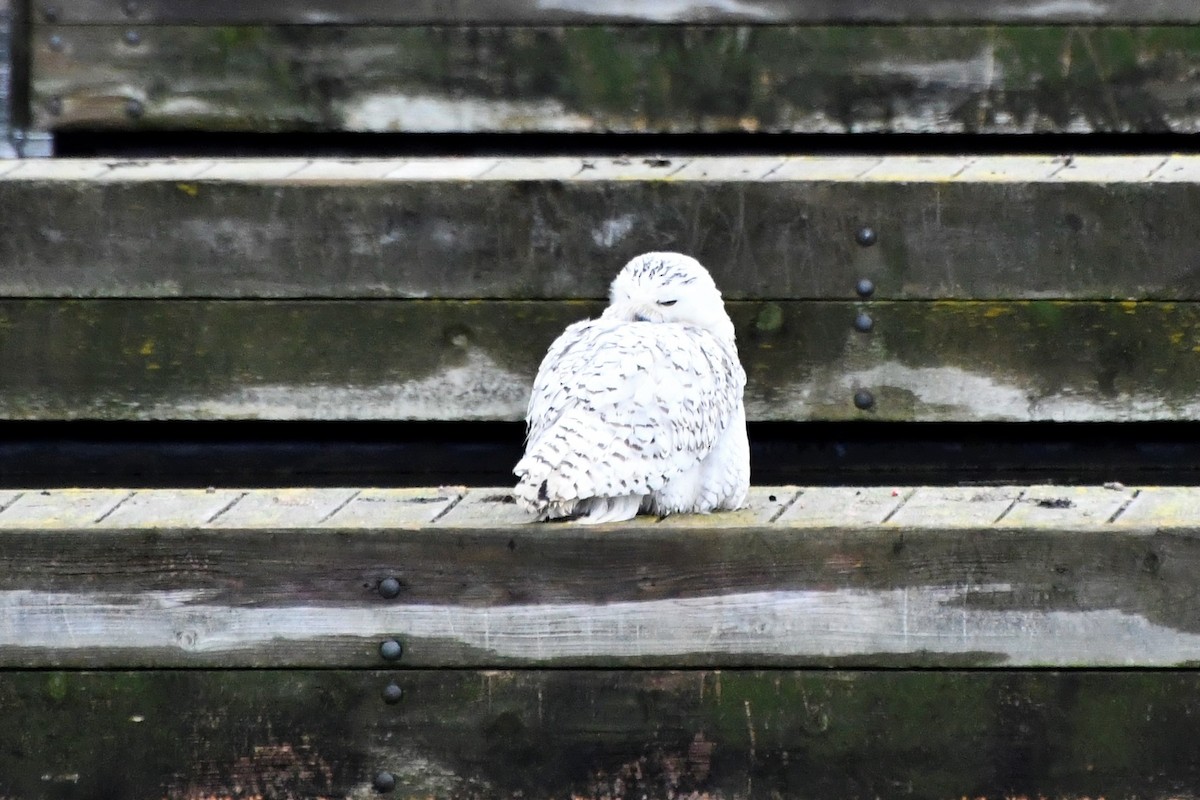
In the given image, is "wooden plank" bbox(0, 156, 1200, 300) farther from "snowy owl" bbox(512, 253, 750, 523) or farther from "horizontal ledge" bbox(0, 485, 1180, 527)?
"horizontal ledge" bbox(0, 485, 1180, 527)

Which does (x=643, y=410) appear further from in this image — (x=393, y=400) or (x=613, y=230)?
(x=393, y=400)

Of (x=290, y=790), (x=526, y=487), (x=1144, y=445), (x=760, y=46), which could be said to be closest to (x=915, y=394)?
(x=1144, y=445)

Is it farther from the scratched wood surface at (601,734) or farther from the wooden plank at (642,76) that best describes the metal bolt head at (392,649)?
the wooden plank at (642,76)

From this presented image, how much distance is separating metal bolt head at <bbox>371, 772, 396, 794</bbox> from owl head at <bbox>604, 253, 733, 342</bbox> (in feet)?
4.04

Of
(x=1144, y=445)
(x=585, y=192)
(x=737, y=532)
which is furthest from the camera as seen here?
(x=1144, y=445)

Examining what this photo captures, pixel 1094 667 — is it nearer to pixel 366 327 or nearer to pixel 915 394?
pixel 915 394

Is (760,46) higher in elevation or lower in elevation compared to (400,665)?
higher

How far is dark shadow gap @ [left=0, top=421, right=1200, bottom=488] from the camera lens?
4.86 metres

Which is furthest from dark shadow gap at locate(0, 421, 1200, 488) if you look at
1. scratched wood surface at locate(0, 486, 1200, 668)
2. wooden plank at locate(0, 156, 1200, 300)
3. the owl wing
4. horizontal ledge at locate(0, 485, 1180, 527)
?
scratched wood surface at locate(0, 486, 1200, 668)

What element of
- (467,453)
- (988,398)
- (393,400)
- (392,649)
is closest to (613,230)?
(393,400)

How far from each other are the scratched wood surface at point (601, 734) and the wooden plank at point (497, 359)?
1.45 metres

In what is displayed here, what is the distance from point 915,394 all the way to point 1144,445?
835 mm

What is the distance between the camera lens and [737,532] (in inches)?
124

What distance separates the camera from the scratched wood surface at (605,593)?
3.14 metres
